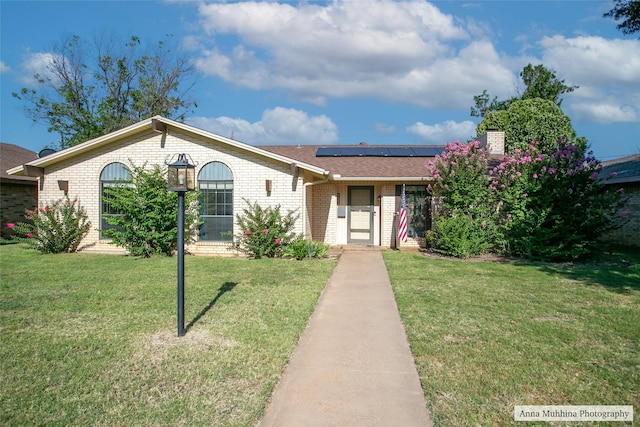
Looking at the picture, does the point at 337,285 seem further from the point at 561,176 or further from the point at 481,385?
the point at 561,176

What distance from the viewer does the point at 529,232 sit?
12.1 meters

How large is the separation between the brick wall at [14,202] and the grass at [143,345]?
327 inches

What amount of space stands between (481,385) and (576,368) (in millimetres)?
1137

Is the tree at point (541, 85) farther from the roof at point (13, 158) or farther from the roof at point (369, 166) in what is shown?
the roof at point (13, 158)

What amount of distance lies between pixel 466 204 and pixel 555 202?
2.31 metres

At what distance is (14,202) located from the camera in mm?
16250

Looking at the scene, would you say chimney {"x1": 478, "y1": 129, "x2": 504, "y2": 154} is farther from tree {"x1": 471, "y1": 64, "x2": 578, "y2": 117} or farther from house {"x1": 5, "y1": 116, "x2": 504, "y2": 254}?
tree {"x1": 471, "y1": 64, "x2": 578, "y2": 117}

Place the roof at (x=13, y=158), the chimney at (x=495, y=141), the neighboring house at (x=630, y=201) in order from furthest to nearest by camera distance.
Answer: the roof at (x=13, y=158) → the chimney at (x=495, y=141) → the neighboring house at (x=630, y=201)

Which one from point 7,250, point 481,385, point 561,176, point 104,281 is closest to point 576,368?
point 481,385

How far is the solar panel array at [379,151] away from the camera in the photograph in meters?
16.6

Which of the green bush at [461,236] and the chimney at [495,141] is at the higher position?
the chimney at [495,141]

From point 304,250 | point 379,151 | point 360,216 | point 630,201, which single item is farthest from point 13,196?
point 630,201

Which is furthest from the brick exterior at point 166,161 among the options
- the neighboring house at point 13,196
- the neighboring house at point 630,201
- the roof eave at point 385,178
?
the neighboring house at point 630,201

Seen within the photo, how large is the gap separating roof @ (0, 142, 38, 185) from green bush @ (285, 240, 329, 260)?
11.0m
